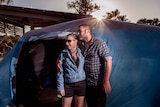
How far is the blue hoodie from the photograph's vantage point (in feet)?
13.8

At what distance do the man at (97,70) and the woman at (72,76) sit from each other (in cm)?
13

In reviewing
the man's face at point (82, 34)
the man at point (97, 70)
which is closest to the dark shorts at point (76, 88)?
the man at point (97, 70)

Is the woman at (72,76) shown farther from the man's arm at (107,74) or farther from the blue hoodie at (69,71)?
the man's arm at (107,74)

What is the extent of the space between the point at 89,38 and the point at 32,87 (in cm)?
299

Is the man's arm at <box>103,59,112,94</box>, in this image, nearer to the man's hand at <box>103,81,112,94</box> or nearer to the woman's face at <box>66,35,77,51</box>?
the man's hand at <box>103,81,112,94</box>

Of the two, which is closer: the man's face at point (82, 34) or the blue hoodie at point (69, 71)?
the blue hoodie at point (69, 71)

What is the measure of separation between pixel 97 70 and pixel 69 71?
0.45 m

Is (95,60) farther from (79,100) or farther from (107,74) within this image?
(79,100)

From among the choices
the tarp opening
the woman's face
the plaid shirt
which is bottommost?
the tarp opening

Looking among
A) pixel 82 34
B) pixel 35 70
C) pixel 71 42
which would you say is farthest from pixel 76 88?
pixel 35 70

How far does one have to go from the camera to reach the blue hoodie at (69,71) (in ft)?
13.8

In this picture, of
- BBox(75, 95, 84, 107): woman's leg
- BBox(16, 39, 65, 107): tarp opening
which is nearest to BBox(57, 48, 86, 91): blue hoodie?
BBox(75, 95, 84, 107): woman's leg

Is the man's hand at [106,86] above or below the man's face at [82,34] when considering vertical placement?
below

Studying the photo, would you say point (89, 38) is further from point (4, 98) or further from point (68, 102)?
point (4, 98)
